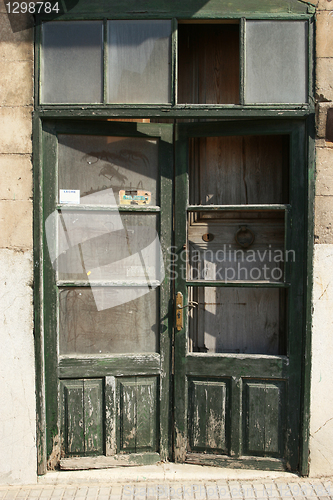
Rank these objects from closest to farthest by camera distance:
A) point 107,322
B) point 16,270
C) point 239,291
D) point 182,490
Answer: point 182,490, point 16,270, point 107,322, point 239,291

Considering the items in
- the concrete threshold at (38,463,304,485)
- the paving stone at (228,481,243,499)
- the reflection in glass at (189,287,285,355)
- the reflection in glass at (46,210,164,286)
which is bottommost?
the paving stone at (228,481,243,499)

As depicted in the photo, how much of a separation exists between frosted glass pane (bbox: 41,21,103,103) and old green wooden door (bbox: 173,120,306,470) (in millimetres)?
774

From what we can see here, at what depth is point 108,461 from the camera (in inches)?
106

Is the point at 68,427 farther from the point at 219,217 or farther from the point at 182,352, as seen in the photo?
the point at 219,217

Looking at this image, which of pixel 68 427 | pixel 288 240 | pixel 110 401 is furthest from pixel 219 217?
pixel 68 427

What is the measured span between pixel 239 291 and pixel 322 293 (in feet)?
2.03

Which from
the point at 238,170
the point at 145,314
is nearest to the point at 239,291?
the point at 145,314

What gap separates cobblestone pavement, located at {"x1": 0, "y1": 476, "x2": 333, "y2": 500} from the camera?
2.48m

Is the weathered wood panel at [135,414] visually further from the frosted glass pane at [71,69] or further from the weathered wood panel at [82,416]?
the frosted glass pane at [71,69]

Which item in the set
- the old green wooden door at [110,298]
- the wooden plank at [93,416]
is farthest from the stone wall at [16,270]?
the wooden plank at [93,416]

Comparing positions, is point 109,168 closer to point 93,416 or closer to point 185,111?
point 185,111

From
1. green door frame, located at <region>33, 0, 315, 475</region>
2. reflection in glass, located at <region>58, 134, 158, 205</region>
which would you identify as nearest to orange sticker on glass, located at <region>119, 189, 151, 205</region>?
reflection in glass, located at <region>58, 134, 158, 205</region>

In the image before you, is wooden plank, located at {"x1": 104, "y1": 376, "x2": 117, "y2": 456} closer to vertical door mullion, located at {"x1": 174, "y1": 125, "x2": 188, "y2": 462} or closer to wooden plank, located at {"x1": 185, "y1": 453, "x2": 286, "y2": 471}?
vertical door mullion, located at {"x1": 174, "y1": 125, "x2": 188, "y2": 462}

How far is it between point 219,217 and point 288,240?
56 cm
